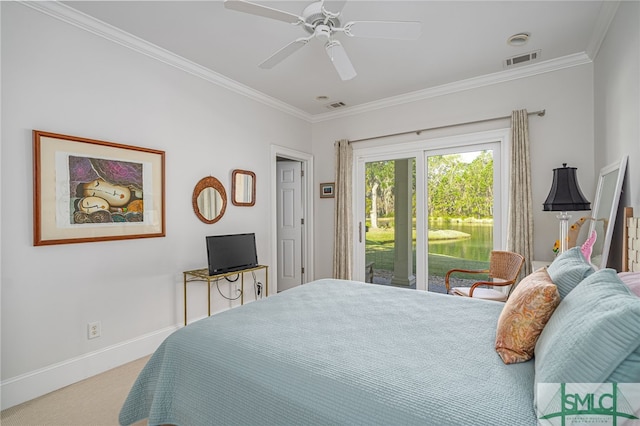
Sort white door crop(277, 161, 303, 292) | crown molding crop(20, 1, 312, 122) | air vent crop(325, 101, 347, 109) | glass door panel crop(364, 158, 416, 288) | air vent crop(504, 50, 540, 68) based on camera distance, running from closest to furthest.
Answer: crown molding crop(20, 1, 312, 122) → air vent crop(504, 50, 540, 68) → glass door panel crop(364, 158, 416, 288) → air vent crop(325, 101, 347, 109) → white door crop(277, 161, 303, 292)

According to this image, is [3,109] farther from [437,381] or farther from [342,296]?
[437,381]

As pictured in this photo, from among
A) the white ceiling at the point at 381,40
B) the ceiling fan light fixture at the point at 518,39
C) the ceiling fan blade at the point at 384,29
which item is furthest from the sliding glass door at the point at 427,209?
the ceiling fan blade at the point at 384,29

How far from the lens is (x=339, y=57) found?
91.2 inches

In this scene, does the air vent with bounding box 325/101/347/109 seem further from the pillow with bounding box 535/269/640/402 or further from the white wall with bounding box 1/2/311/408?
the pillow with bounding box 535/269/640/402

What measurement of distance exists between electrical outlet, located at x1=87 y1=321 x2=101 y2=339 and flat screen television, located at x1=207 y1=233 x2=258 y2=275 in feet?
3.21

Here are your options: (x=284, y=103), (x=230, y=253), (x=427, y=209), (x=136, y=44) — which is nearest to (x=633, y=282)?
(x=427, y=209)

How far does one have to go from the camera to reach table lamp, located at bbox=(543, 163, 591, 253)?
2.63 meters

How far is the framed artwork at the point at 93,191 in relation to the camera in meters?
2.31

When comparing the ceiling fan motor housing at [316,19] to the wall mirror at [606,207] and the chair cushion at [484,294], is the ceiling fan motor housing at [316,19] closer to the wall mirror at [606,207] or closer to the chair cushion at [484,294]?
the wall mirror at [606,207]

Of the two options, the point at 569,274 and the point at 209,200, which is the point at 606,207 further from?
the point at 209,200

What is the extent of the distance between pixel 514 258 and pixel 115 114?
3964 millimetres

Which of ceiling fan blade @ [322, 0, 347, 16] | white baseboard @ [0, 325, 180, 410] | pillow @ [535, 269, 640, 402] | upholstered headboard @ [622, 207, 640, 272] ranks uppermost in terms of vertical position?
ceiling fan blade @ [322, 0, 347, 16]

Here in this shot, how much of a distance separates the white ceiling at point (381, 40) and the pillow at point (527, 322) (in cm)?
214

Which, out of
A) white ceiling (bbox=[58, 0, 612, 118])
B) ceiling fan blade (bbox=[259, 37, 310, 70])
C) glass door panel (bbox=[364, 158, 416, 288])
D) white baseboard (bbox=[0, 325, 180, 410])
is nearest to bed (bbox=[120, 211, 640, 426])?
white baseboard (bbox=[0, 325, 180, 410])
